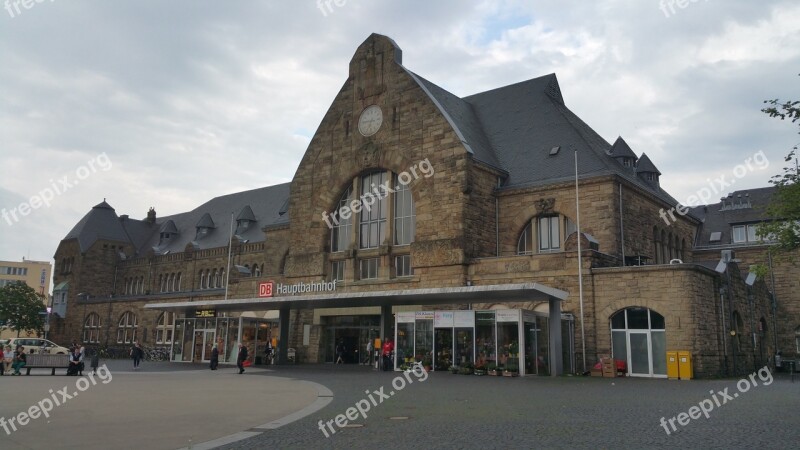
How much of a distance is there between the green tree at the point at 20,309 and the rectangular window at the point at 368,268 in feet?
147

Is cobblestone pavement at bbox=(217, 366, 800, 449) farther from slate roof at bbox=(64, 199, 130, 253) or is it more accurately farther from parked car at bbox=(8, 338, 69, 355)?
slate roof at bbox=(64, 199, 130, 253)

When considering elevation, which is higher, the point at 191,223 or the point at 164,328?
the point at 191,223

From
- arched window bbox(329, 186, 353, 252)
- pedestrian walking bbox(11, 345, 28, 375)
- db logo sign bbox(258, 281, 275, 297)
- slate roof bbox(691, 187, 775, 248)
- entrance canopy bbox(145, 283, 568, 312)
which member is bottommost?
pedestrian walking bbox(11, 345, 28, 375)

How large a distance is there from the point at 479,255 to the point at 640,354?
9750mm

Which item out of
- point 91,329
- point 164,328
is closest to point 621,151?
point 164,328

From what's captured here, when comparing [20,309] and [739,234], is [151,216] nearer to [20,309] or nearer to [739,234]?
[20,309]

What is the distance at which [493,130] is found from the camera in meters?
41.6

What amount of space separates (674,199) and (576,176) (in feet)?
52.2

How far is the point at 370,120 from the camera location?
3909 cm

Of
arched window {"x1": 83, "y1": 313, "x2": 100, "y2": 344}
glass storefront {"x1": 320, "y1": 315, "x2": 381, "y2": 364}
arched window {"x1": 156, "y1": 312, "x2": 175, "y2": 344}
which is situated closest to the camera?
glass storefront {"x1": 320, "y1": 315, "x2": 381, "y2": 364}

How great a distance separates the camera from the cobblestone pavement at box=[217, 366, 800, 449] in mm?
9992

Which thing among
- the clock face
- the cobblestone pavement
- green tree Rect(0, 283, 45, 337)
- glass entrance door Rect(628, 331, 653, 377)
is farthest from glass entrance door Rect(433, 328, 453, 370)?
green tree Rect(0, 283, 45, 337)

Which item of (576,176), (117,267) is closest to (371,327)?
(576,176)

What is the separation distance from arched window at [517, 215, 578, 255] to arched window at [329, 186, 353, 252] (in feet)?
34.1
